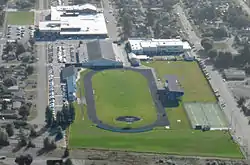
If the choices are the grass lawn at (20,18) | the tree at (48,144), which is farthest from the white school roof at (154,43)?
the tree at (48,144)

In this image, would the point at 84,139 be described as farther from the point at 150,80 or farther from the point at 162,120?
the point at 150,80

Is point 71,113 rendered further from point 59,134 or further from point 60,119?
point 59,134

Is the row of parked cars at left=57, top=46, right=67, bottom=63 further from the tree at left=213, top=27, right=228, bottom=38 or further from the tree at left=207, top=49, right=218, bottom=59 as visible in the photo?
the tree at left=213, top=27, right=228, bottom=38

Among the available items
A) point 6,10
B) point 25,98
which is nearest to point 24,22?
point 6,10

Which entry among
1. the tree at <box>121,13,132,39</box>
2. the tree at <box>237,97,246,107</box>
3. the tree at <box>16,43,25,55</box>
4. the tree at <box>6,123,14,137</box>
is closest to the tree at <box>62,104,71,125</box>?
the tree at <box>6,123,14,137</box>

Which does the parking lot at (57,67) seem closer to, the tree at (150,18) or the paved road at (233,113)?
the tree at (150,18)
